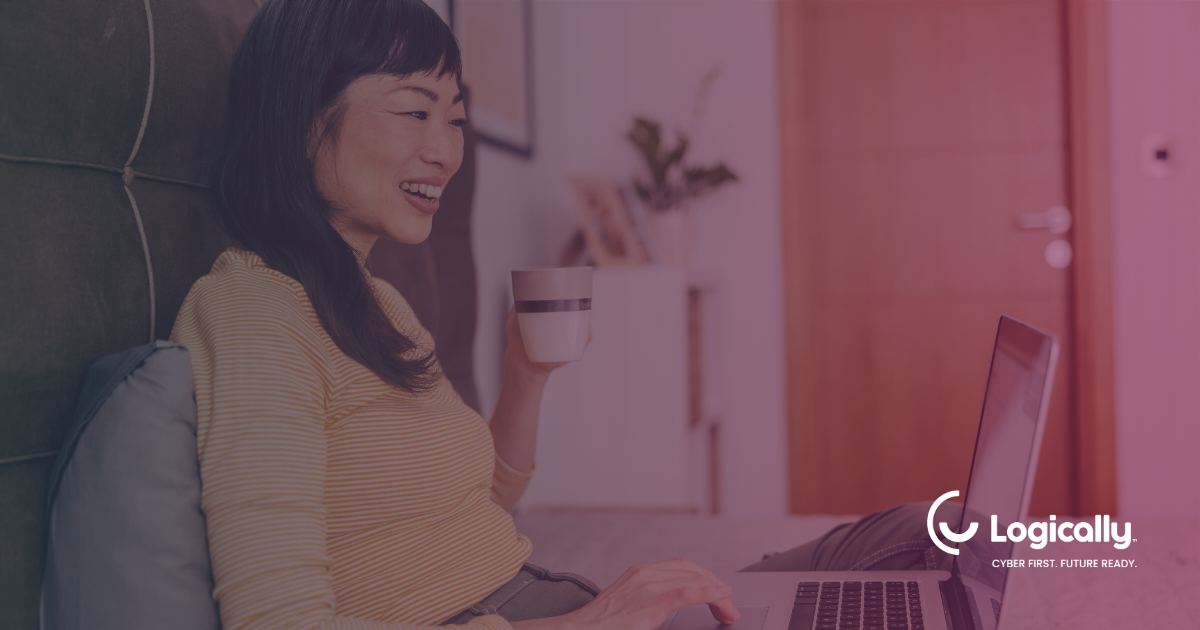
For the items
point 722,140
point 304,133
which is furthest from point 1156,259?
point 304,133

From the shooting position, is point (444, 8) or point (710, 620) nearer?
point (710, 620)

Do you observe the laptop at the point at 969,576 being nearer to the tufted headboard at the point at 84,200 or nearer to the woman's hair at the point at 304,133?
the woman's hair at the point at 304,133

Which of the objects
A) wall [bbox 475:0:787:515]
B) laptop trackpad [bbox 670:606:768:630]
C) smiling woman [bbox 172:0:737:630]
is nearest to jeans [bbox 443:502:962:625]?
smiling woman [bbox 172:0:737:630]

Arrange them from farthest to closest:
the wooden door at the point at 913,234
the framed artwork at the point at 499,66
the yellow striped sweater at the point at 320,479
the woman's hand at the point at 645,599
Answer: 1. the wooden door at the point at 913,234
2. the framed artwork at the point at 499,66
3. the woman's hand at the point at 645,599
4. the yellow striped sweater at the point at 320,479

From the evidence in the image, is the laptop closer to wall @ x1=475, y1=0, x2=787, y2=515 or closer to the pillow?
the pillow

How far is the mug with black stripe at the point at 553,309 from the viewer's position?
2.86 feet

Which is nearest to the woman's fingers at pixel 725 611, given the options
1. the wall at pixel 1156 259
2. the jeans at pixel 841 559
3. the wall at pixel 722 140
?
the jeans at pixel 841 559

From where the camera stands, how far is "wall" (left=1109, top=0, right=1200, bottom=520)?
7.91 ft

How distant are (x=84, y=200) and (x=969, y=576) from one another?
3.02 ft

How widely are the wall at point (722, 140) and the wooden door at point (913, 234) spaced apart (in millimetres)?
80

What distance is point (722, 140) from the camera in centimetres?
280

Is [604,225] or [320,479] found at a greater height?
[604,225]

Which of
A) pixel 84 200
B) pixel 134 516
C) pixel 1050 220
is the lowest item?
pixel 134 516

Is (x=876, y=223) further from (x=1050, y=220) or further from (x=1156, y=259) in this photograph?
(x=1156, y=259)
